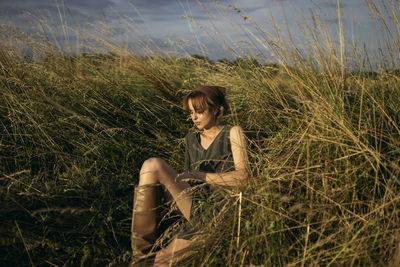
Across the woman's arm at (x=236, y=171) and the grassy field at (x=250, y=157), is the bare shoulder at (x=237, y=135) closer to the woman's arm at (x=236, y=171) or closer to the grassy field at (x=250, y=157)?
the woman's arm at (x=236, y=171)

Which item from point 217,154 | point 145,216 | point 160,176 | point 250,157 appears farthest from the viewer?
point 217,154

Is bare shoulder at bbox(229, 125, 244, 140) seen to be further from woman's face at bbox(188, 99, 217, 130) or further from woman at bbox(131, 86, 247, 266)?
woman's face at bbox(188, 99, 217, 130)

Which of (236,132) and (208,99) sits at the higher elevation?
(208,99)

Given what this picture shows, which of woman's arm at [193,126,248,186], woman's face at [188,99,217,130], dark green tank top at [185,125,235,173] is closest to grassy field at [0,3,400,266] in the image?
woman's arm at [193,126,248,186]

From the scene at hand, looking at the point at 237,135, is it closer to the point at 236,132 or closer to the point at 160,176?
the point at 236,132

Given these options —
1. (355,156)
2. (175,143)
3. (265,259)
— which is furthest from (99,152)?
(355,156)

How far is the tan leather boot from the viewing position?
1761mm

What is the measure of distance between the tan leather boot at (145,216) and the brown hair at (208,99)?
0.71 metres

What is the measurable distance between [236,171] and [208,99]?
605 millimetres

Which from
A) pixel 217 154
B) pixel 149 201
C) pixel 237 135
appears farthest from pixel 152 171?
pixel 237 135

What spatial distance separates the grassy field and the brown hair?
0.27 meters

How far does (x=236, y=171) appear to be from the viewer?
1.84 metres

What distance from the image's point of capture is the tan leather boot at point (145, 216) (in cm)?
176

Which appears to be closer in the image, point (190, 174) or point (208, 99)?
point (190, 174)
